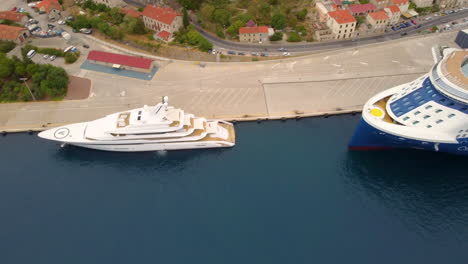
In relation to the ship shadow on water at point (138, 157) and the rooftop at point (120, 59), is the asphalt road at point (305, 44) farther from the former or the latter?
the ship shadow on water at point (138, 157)

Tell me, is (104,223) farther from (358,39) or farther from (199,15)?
(358,39)

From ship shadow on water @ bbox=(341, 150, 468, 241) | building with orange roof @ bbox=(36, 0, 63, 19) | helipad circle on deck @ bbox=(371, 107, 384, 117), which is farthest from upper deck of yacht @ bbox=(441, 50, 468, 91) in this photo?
building with orange roof @ bbox=(36, 0, 63, 19)

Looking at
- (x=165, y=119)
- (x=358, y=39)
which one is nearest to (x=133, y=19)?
(x=165, y=119)

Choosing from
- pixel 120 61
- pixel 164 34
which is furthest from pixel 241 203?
pixel 164 34

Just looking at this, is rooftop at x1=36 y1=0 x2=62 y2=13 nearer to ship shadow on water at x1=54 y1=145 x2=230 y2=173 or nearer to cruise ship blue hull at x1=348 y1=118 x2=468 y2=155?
ship shadow on water at x1=54 y1=145 x2=230 y2=173

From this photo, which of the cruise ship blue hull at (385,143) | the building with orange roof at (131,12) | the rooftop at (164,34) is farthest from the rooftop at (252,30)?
the cruise ship blue hull at (385,143)

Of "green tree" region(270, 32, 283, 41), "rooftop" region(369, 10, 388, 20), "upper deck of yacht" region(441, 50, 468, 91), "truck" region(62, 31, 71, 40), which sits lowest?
"upper deck of yacht" region(441, 50, 468, 91)

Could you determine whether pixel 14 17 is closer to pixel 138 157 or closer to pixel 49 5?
pixel 49 5
